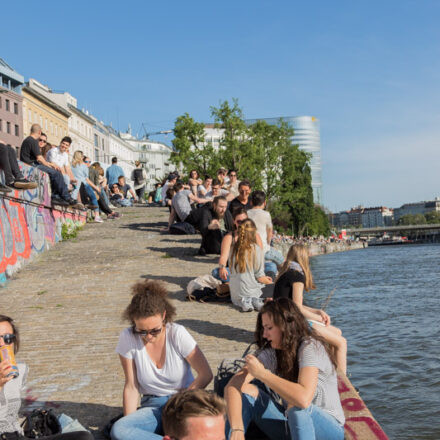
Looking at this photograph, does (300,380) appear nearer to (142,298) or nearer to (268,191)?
(142,298)

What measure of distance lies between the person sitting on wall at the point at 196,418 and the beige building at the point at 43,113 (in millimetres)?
63615

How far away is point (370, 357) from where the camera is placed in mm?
10953

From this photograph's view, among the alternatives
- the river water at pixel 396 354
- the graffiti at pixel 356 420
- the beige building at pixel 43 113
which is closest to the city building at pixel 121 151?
the beige building at pixel 43 113

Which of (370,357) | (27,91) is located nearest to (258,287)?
(370,357)

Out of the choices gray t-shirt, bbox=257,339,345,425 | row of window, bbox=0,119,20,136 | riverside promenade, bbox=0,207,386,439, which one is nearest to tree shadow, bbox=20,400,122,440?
riverside promenade, bbox=0,207,386,439

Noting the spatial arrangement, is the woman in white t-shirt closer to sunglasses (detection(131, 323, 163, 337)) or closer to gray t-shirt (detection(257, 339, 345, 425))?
sunglasses (detection(131, 323, 163, 337))

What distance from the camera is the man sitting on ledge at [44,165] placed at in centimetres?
1363

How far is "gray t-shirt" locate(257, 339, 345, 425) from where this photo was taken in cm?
375

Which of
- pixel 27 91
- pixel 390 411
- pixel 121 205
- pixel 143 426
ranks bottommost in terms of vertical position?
pixel 390 411

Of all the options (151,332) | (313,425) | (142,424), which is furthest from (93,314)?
(313,425)

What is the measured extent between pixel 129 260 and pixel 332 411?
32.8 feet

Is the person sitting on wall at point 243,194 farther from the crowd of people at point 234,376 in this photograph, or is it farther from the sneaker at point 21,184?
the crowd of people at point 234,376

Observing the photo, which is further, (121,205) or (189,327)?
(121,205)

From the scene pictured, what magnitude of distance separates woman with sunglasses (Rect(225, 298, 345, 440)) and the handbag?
1187 mm
